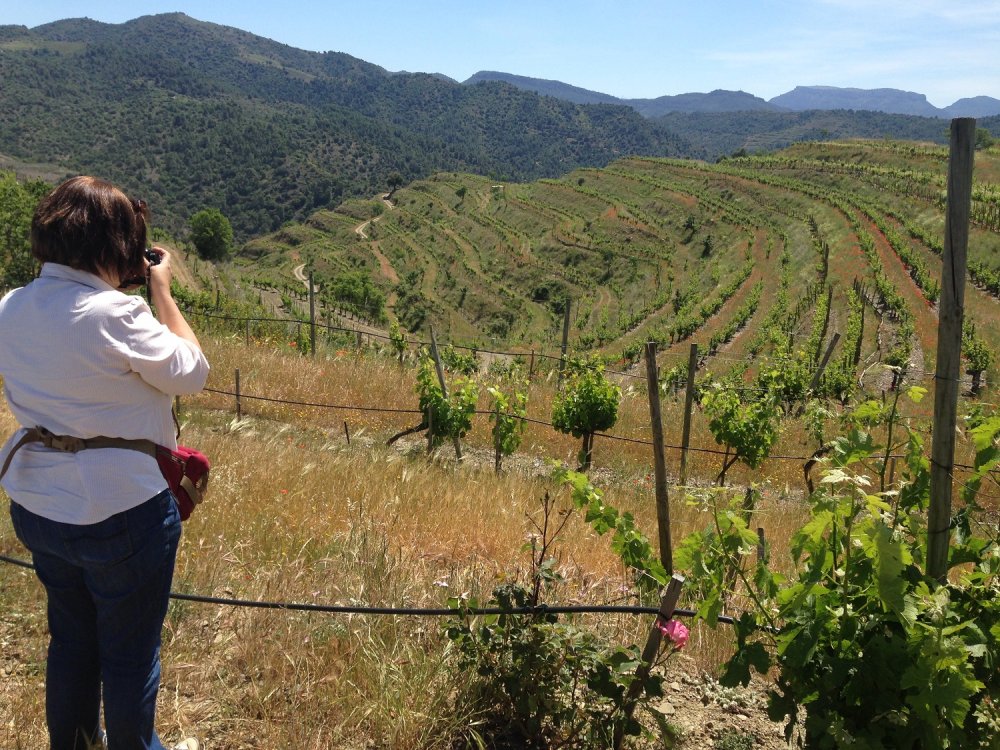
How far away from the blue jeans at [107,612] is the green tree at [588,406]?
7271 mm

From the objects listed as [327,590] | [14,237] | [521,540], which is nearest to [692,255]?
[14,237]

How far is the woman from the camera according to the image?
1.90 meters

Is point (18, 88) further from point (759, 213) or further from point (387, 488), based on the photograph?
point (387, 488)

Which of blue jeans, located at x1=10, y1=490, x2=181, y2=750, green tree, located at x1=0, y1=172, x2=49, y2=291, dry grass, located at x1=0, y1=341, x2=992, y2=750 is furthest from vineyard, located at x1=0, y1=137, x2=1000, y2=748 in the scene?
green tree, located at x1=0, y1=172, x2=49, y2=291

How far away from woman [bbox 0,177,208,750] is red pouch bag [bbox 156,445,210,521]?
55 millimetres

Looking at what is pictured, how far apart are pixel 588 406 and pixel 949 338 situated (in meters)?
7.17

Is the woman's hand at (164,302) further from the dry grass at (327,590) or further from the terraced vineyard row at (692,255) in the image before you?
the terraced vineyard row at (692,255)

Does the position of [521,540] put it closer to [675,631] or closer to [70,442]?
[675,631]

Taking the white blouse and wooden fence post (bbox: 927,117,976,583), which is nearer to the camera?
the white blouse

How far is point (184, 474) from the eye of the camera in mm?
2145

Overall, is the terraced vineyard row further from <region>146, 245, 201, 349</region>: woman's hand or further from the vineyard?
<region>146, 245, 201, 349</region>: woman's hand

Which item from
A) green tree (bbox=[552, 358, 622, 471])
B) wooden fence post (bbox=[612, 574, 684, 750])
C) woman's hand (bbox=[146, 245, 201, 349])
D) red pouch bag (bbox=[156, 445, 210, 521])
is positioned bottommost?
green tree (bbox=[552, 358, 622, 471])

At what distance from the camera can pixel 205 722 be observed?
2561mm

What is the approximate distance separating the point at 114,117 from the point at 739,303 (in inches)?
6815
